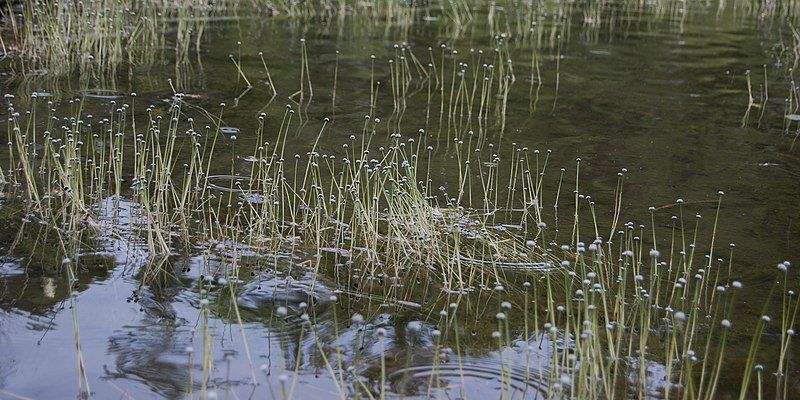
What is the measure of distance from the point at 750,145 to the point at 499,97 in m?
2.91

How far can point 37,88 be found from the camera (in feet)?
32.8

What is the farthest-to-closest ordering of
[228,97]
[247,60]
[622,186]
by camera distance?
[247,60] < [228,97] < [622,186]

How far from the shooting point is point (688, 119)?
10453 mm

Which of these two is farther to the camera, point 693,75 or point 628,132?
point 693,75

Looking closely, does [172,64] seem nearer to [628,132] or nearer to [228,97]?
[228,97]

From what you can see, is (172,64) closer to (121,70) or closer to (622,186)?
(121,70)

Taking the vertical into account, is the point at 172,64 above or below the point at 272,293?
above

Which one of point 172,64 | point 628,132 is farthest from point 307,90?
point 628,132

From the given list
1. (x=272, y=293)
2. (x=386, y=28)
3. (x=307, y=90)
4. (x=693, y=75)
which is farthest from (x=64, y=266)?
(x=386, y=28)

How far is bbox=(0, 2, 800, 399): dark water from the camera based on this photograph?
4.49 metres

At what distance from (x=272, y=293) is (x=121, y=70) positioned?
22.5ft

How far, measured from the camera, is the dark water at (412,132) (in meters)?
4.49

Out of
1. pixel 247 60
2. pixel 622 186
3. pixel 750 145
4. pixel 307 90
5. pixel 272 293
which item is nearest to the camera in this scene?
pixel 272 293

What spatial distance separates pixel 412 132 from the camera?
9.46 metres
